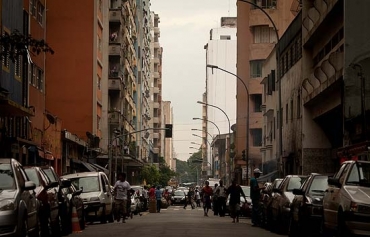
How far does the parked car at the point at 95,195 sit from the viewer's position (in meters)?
32.2

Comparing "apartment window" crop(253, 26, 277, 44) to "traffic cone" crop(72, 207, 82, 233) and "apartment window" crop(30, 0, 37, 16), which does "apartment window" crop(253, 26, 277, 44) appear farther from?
"traffic cone" crop(72, 207, 82, 233)

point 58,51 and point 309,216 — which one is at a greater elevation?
point 58,51

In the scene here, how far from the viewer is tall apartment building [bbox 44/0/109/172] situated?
66375mm

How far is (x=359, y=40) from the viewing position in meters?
36.2

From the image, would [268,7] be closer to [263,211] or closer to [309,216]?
[263,211]

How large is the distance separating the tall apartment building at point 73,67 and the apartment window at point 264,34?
62.1ft

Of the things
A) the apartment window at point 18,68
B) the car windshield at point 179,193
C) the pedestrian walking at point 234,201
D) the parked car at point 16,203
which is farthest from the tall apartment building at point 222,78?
the parked car at point 16,203

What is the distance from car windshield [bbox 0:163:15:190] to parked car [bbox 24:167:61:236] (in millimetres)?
2515

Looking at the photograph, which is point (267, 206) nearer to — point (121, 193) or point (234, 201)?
point (234, 201)

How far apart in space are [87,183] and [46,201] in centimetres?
1247

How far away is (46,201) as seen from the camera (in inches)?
824

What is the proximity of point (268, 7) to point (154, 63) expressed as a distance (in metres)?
90.4

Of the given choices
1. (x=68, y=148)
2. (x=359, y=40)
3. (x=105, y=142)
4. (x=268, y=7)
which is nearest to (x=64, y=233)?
(x=359, y=40)

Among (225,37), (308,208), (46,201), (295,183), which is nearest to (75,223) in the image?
(46,201)
